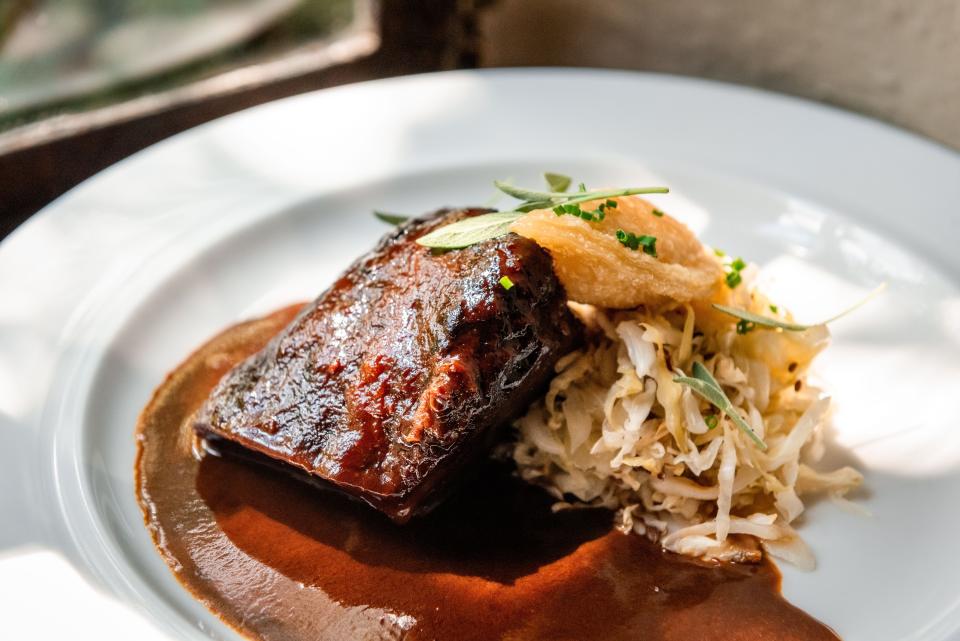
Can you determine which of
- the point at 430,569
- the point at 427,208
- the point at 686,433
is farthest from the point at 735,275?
the point at 427,208

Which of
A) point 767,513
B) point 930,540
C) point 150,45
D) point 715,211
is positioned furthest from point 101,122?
point 930,540

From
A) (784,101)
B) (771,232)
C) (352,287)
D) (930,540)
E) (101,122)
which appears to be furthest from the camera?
(101,122)

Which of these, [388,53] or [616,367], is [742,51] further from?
[616,367]

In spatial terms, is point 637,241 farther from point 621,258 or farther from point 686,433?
point 686,433

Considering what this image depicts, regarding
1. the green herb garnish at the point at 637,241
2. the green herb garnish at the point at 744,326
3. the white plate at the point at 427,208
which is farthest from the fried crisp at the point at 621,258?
the white plate at the point at 427,208

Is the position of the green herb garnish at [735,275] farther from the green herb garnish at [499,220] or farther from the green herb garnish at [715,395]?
the green herb garnish at [499,220]

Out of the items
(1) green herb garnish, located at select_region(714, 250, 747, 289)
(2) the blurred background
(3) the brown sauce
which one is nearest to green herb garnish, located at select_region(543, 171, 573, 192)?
(1) green herb garnish, located at select_region(714, 250, 747, 289)

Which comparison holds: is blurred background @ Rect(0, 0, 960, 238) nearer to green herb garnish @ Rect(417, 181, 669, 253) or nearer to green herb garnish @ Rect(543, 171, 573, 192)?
green herb garnish @ Rect(543, 171, 573, 192)
